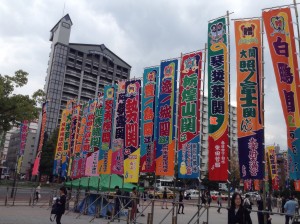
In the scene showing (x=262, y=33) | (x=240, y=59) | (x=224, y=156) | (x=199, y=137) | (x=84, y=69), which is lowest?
(x=224, y=156)

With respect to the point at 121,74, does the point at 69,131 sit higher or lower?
lower

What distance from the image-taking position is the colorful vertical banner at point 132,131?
1571cm

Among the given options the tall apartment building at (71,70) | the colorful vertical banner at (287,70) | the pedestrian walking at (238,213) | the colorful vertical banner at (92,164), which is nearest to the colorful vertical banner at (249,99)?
the colorful vertical banner at (287,70)

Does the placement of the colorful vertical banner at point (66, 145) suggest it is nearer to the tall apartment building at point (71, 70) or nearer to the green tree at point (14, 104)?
the green tree at point (14, 104)

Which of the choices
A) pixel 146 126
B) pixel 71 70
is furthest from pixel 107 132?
pixel 71 70

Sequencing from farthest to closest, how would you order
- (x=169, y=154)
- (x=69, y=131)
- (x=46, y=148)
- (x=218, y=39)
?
(x=46, y=148)
(x=69, y=131)
(x=169, y=154)
(x=218, y=39)

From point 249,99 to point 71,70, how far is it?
76.8 metres

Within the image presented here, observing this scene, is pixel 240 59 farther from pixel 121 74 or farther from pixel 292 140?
pixel 121 74

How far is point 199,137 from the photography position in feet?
43.0

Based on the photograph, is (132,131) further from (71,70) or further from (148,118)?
(71,70)

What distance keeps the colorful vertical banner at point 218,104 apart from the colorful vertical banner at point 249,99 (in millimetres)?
763

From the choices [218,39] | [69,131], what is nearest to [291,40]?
[218,39]

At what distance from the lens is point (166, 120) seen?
14.7m

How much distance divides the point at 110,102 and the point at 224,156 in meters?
9.53
